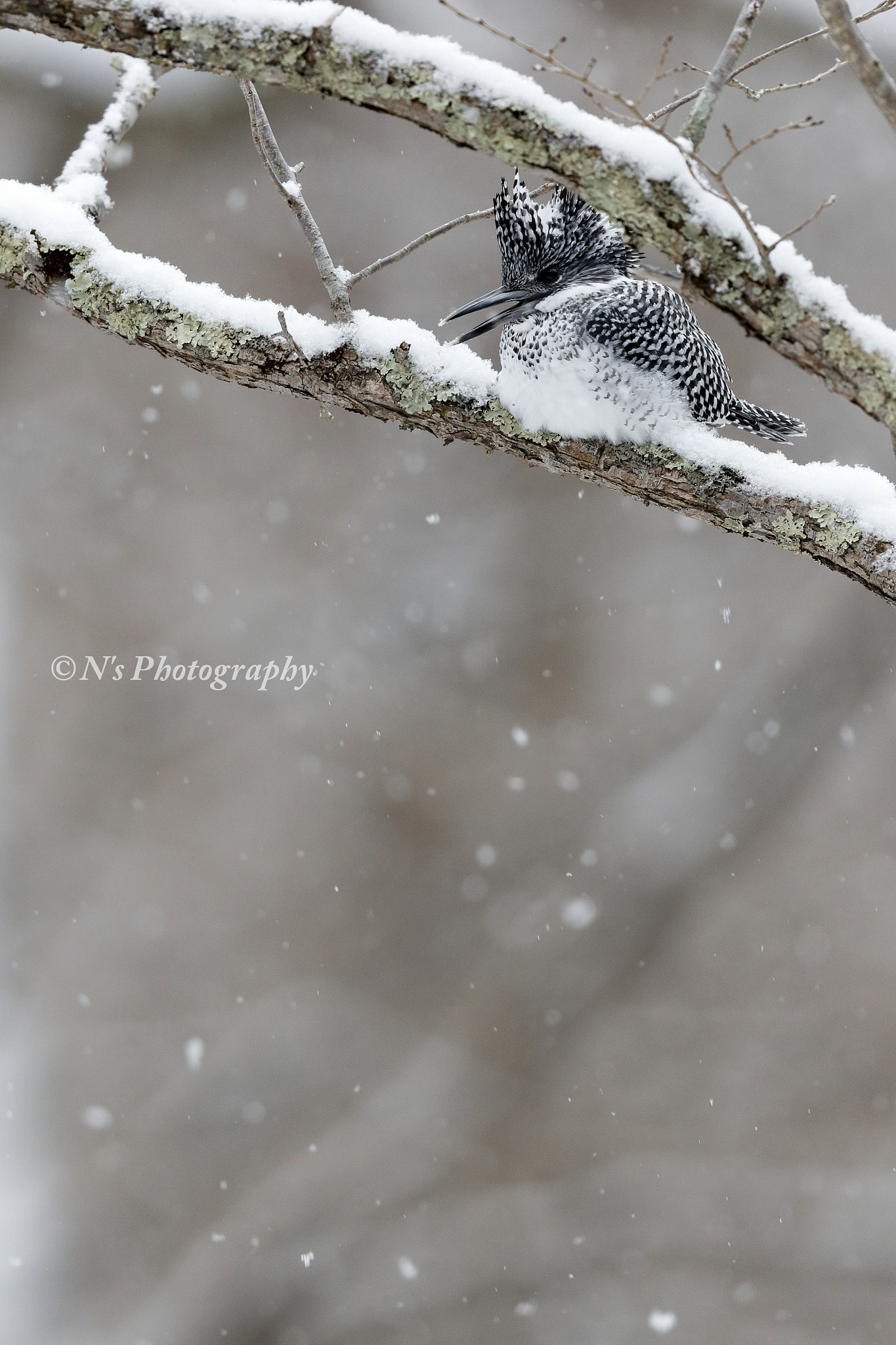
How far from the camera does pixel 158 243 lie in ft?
8.04

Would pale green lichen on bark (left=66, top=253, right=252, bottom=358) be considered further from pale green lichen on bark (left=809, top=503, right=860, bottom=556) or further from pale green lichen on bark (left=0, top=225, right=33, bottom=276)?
pale green lichen on bark (left=809, top=503, right=860, bottom=556)

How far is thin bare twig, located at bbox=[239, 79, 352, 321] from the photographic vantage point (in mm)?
940

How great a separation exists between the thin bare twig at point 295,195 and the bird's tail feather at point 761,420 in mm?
558

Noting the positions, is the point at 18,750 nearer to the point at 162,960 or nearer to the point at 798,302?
the point at 162,960

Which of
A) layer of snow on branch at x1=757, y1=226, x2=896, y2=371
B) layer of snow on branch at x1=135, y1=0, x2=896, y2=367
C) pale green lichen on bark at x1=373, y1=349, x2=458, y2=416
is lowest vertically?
layer of snow on branch at x1=757, y1=226, x2=896, y2=371

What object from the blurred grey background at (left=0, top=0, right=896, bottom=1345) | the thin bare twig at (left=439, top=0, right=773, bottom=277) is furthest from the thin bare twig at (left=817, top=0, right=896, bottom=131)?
the blurred grey background at (left=0, top=0, right=896, bottom=1345)

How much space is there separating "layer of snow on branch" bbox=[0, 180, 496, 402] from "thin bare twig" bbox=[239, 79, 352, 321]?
3 centimetres

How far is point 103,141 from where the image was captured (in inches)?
45.2

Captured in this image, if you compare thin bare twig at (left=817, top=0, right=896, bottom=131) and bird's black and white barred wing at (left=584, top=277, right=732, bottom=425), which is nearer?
thin bare twig at (left=817, top=0, right=896, bottom=131)

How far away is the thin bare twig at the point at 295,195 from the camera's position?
3.09 ft

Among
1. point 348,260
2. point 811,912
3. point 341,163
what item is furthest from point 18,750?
point 811,912


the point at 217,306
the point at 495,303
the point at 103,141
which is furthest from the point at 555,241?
the point at 103,141

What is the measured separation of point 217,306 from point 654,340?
543 mm

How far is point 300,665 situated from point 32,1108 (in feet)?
5.20
